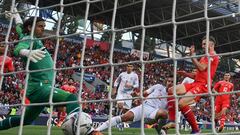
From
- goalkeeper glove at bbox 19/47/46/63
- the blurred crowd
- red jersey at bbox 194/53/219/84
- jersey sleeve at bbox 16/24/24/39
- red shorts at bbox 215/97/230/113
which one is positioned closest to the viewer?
goalkeeper glove at bbox 19/47/46/63

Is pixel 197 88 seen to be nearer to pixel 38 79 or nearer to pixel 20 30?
pixel 38 79

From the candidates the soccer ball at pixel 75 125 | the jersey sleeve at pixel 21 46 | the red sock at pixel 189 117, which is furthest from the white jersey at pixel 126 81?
the soccer ball at pixel 75 125

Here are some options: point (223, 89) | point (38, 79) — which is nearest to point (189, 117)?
point (38, 79)

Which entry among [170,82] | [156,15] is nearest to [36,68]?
[170,82]

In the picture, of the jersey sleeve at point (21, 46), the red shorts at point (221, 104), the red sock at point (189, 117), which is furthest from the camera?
the red shorts at point (221, 104)

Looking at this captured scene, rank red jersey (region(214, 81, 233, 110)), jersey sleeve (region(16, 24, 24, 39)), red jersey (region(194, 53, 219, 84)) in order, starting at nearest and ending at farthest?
jersey sleeve (region(16, 24, 24, 39)) < red jersey (region(194, 53, 219, 84)) < red jersey (region(214, 81, 233, 110))

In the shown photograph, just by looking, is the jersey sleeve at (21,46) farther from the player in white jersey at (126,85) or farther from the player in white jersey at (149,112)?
the player in white jersey at (126,85)

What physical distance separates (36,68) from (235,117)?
17.5 m

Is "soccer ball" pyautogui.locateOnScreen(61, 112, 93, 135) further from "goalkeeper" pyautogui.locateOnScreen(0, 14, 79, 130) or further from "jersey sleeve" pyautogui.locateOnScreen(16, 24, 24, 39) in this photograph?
"jersey sleeve" pyautogui.locateOnScreen(16, 24, 24, 39)

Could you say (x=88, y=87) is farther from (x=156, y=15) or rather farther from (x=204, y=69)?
(x=204, y=69)

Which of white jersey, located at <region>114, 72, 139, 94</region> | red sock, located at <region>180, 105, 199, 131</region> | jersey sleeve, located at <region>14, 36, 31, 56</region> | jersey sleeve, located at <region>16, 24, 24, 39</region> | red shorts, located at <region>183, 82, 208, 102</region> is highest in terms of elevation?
jersey sleeve, located at <region>16, 24, 24, 39</region>

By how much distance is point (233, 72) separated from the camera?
31281 mm

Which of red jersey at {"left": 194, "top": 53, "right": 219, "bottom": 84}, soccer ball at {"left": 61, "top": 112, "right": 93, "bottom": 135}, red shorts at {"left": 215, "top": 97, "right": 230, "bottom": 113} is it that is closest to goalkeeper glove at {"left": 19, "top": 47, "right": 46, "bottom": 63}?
soccer ball at {"left": 61, "top": 112, "right": 93, "bottom": 135}

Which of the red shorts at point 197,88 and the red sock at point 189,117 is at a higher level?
the red shorts at point 197,88
